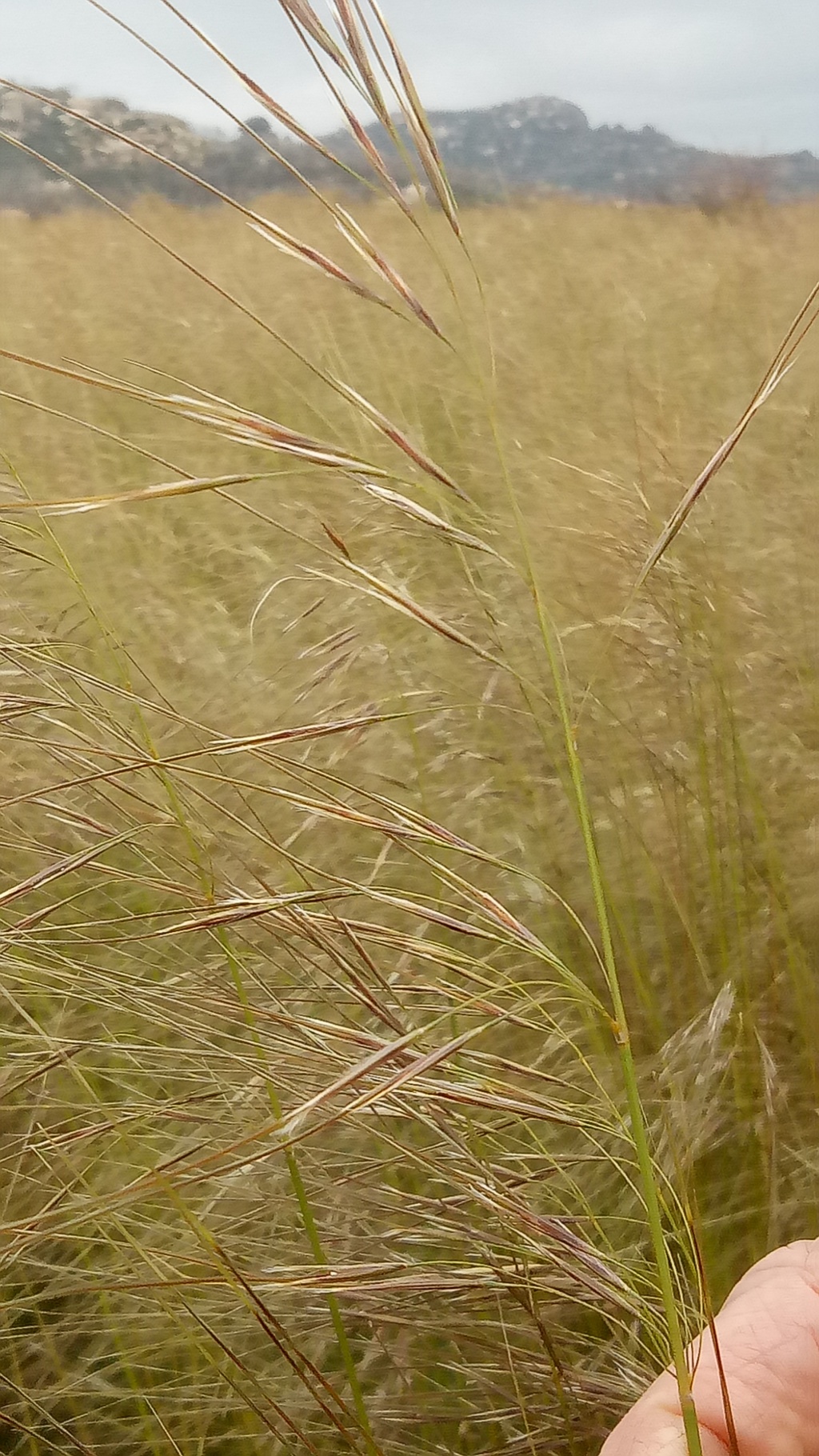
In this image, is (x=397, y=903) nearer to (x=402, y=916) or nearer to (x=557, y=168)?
(x=402, y=916)

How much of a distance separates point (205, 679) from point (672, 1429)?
0.63m

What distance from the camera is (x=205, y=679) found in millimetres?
791

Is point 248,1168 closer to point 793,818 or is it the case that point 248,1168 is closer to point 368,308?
point 793,818

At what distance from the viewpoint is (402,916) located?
2.28 ft

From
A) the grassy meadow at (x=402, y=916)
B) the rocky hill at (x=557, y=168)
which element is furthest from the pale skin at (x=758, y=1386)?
the rocky hill at (x=557, y=168)

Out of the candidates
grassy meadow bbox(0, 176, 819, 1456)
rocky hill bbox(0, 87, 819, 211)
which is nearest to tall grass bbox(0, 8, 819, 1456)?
Result: grassy meadow bbox(0, 176, 819, 1456)

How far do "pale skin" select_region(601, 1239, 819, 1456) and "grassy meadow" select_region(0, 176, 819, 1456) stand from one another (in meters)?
0.02

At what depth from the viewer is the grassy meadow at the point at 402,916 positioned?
0.32 m

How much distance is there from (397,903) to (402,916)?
0.42 m

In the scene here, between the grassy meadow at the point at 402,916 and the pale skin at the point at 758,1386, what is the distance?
2cm

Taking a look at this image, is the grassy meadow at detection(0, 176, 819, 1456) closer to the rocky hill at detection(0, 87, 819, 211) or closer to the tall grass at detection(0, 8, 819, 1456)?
the tall grass at detection(0, 8, 819, 1456)

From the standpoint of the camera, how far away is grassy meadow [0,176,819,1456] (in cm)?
32

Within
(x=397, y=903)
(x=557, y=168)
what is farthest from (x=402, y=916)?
(x=557, y=168)

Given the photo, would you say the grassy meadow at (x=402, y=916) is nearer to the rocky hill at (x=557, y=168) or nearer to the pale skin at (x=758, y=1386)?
the pale skin at (x=758, y=1386)
